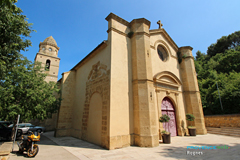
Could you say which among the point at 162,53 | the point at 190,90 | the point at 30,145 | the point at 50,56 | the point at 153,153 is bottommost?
the point at 153,153

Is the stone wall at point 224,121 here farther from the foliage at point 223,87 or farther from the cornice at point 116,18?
the cornice at point 116,18

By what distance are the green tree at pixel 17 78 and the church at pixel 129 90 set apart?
9.05 feet

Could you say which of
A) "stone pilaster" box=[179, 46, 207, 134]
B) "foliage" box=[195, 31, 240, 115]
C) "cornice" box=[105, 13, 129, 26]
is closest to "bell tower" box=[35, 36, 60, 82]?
"cornice" box=[105, 13, 129, 26]

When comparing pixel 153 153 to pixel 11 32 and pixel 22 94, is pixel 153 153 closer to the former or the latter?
pixel 11 32

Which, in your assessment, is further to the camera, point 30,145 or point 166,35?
point 166,35

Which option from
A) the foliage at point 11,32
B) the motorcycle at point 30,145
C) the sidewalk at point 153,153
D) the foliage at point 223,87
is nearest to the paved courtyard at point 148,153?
the sidewalk at point 153,153

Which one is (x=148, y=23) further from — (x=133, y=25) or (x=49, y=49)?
(x=49, y=49)

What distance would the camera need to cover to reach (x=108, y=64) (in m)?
7.70

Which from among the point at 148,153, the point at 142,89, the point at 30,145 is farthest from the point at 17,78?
the point at 148,153

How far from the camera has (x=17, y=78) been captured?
779 cm

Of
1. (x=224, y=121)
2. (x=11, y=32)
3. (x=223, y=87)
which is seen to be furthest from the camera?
(x=223, y=87)

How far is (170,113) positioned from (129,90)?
4593 mm

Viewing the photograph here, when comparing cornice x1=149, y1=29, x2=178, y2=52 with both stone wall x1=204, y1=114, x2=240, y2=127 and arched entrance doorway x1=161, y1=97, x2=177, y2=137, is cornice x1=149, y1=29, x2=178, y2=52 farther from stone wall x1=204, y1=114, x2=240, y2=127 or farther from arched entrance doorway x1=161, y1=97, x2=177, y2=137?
stone wall x1=204, y1=114, x2=240, y2=127

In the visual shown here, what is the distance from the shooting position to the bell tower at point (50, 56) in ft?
60.4
